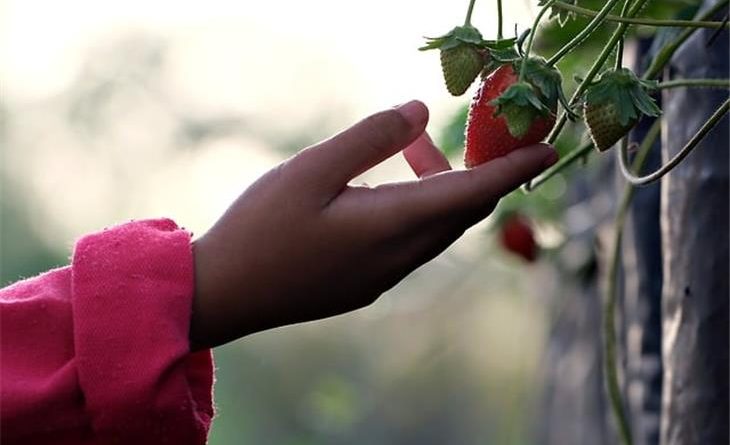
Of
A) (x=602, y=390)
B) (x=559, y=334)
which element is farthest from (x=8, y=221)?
(x=602, y=390)

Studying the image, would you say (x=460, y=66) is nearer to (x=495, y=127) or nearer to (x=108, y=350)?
(x=495, y=127)

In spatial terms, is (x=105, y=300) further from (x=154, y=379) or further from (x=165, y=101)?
(x=165, y=101)

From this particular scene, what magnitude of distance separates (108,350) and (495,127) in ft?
0.70

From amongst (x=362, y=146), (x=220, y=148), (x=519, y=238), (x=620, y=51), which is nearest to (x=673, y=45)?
(x=620, y=51)

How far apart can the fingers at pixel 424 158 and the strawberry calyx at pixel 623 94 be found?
80 millimetres

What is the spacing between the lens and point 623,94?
2.66ft

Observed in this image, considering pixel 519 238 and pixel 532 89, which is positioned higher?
pixel 532 89

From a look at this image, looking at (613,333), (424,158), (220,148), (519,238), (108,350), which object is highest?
(424,158)

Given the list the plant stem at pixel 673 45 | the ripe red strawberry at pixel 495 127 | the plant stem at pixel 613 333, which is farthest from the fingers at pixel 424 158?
the plant stem at pixel 613 333

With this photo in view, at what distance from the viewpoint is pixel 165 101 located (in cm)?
1098

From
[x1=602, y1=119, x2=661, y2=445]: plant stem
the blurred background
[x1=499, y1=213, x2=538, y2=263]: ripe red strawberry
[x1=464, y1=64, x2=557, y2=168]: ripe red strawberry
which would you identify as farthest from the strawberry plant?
the blurred background

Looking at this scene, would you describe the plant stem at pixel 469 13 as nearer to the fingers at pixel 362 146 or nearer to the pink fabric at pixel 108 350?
the fingers at pixel 362 146

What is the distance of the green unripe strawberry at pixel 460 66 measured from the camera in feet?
2.69

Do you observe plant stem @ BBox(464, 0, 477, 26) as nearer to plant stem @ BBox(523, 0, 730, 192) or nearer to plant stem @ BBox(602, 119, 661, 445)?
plant stem @ BBox(523, 0, 730, 192)
